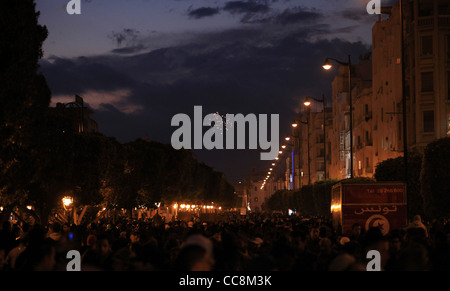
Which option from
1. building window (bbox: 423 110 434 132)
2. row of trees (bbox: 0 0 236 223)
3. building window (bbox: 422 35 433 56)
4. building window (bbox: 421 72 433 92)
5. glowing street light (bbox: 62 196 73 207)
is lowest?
glowing street light (bbox: 62 196 73 207)

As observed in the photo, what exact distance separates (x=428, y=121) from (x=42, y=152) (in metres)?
33.8

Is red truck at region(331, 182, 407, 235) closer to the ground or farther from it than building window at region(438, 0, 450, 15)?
closer to the ground

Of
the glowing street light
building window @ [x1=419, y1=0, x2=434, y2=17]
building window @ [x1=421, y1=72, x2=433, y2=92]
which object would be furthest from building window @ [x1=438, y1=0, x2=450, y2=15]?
the glowing street light

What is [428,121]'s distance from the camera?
56.4 metres

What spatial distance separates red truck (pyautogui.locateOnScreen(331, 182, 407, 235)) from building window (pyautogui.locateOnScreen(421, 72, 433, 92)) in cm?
3185

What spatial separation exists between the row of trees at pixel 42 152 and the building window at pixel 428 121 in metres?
23.7

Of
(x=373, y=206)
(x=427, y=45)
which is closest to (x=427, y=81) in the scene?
(x=427, y=45)

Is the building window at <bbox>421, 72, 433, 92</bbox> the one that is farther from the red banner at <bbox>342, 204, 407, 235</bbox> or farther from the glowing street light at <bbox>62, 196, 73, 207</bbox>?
the red banner at <bbox>342, 204, 407, 235</bbox>

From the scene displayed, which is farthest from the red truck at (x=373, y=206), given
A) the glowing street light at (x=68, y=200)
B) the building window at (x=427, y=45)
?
the building window at (x=427, y=45)

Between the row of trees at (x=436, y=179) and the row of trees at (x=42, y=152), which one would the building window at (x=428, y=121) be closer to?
the row of trees at (x=436, y=179)

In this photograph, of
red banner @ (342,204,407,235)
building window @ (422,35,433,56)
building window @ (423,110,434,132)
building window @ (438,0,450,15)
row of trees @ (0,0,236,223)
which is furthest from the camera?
building window @ (438,0,450,15)

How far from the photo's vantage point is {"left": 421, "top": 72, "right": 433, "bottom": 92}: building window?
2224 inches
